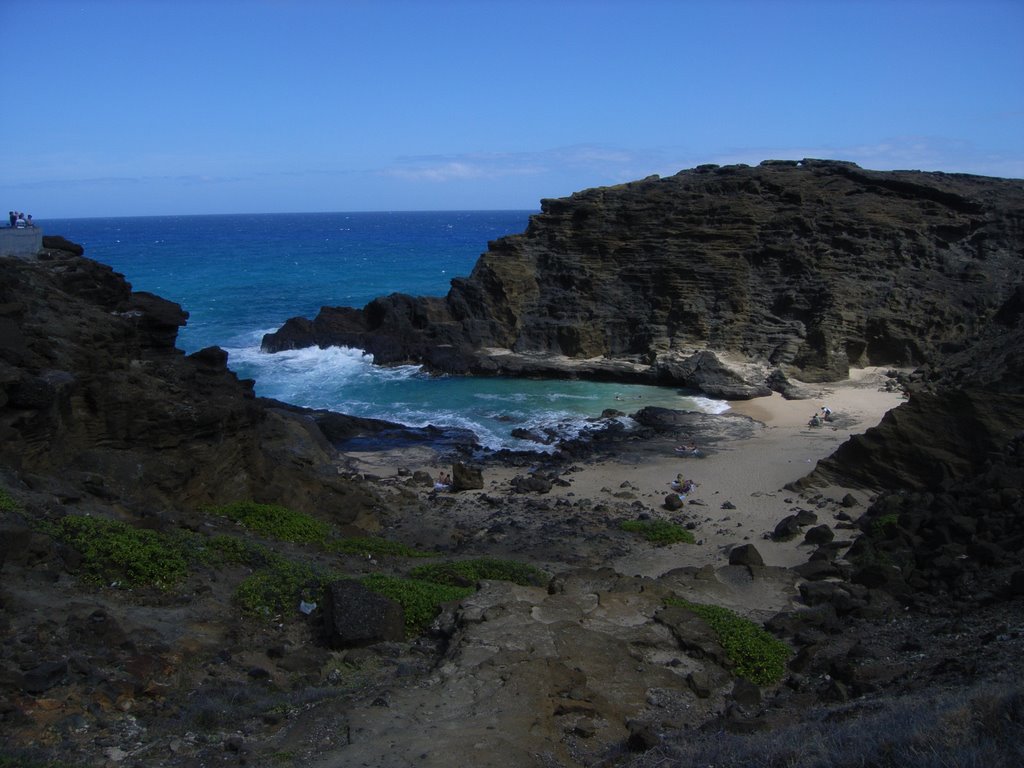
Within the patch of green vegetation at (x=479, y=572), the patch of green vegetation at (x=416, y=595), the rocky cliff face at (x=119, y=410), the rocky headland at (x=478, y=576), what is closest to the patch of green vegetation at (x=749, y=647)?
the rocky headland at (x=478, y=576)

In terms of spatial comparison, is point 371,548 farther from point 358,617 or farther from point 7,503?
point 7,503

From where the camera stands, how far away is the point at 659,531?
70.2 feet

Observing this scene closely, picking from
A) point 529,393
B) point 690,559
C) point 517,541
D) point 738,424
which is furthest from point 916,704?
point 529,393

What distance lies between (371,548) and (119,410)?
555 centimetres

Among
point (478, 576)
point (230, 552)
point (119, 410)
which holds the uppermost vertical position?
point (119, 410)

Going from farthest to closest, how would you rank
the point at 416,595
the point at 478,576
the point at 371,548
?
the point at 371,548
the point at 478,576
the point at 416,595

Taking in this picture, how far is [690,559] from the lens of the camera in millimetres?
19688

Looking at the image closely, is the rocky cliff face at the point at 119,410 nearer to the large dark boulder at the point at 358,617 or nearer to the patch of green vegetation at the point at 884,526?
the large dark boulder at the point at 358,617

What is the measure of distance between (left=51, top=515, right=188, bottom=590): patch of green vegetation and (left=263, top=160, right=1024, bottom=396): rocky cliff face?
30.6m

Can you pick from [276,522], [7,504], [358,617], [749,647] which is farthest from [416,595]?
[276,522]

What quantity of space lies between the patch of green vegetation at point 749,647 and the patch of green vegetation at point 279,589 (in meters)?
5.21

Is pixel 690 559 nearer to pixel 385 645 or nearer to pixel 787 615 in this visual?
pixel 787 615

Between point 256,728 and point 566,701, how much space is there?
3200mm

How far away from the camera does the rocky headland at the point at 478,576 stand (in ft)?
26.6
